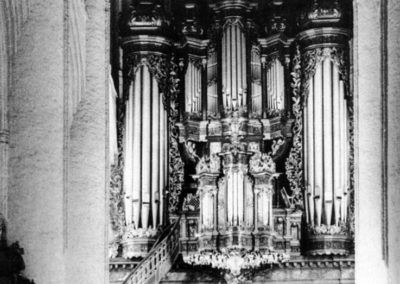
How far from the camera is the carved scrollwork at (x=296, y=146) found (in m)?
27.2

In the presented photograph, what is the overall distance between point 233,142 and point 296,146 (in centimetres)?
148

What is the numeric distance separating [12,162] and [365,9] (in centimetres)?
654

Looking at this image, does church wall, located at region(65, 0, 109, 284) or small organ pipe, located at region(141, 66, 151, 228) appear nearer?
church wall, located at region(65, 0, 109, 284)

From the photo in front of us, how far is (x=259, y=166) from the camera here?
2667 centimetres

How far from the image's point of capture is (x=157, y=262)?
26500 millimetres

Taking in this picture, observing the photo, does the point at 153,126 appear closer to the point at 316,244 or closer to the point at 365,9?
the point at 316,244

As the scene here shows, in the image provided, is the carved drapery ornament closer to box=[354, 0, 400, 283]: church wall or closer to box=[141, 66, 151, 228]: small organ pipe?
box=[141, 66, 151, 228]: small organ pipe

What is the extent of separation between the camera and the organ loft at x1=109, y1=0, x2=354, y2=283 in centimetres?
2652

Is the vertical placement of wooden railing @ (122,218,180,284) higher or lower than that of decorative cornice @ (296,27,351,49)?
lower

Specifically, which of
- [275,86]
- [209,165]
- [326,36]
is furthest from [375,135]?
[275,86]

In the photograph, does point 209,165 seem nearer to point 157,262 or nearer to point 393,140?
point 157,262

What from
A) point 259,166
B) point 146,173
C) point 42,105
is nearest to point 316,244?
point 259,166

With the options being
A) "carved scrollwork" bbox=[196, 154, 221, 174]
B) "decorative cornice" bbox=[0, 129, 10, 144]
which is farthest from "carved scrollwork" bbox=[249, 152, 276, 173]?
"decorative cornice" bbox=[0, 129, 10, 144]

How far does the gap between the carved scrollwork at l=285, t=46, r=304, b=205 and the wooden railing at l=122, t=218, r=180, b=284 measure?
8.80ft
